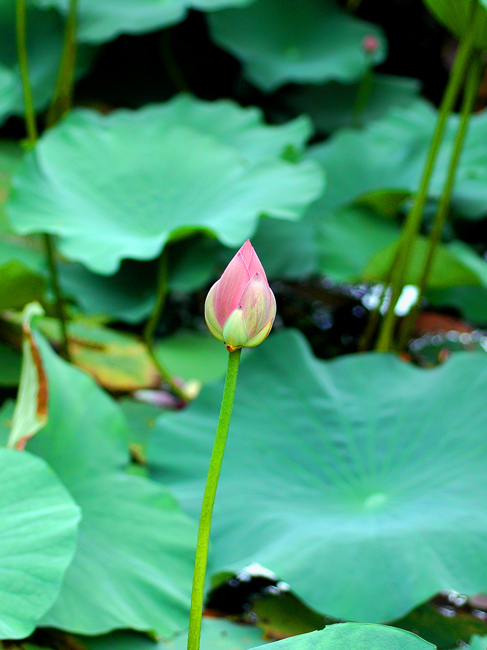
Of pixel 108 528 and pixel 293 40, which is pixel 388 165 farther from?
pixel 108 528

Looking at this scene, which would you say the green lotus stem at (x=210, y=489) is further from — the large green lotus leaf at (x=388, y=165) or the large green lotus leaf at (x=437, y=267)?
the large green lotus leaf at (x=388, y=165)

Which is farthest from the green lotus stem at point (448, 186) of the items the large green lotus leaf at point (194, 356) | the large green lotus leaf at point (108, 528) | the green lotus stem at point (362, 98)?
the green lotus stem at point (362, 98)

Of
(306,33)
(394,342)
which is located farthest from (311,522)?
(306,33)

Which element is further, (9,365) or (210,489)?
(9,365)

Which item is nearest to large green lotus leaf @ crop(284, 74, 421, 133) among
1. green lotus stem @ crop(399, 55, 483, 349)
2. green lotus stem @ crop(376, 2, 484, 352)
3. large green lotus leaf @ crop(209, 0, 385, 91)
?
large green lotus leaf @ crop(209, 0, 385, 91)

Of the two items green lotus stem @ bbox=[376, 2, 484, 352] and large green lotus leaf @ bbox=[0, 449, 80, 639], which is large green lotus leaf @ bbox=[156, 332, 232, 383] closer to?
green lotus stem @ bbox=[376, 2, 484, 352]

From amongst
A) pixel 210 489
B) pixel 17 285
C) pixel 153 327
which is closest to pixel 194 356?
pixel 153 327

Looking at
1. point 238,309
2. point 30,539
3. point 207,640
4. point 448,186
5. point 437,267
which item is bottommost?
point 207,640
